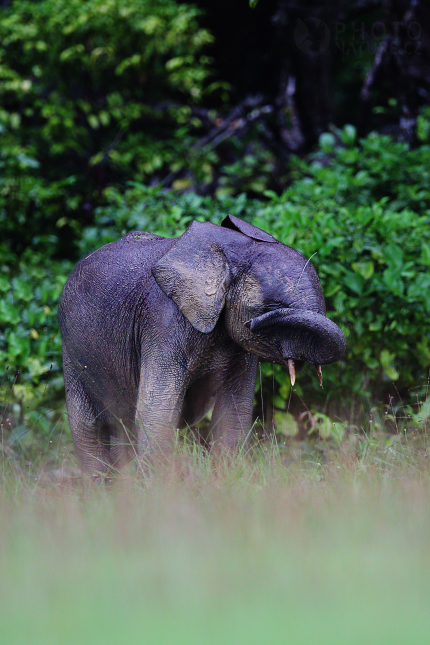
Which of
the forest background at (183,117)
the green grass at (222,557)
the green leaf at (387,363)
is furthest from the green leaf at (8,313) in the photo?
the green leaf at (387,363)

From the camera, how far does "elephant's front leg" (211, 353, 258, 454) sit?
354 centimetres

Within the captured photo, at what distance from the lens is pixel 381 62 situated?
820 cm

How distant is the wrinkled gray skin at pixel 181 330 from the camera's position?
3107 millimetres

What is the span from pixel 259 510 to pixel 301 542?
34cm


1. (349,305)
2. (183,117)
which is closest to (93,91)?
(183,117)

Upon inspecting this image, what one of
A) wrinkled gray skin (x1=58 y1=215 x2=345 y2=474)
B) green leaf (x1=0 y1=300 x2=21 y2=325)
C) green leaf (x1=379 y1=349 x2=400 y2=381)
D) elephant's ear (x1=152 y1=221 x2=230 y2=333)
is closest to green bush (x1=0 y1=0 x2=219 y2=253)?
green leaf (x1=0 y1=300 x2=21 y2=325)

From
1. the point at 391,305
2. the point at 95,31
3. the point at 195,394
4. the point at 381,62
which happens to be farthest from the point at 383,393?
the point at 95,31

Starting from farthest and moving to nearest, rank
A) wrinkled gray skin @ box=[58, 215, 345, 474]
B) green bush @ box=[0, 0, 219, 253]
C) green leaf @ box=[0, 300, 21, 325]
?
1. green bush @ box=[0, 0, 219, 253]
2. green leaf @ box=[0, 300, 21, 325]
3. wrinkled gray skin @ box=[58, 215, 345, 474]

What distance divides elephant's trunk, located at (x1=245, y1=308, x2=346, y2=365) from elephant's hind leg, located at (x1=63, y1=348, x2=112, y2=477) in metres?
1.24

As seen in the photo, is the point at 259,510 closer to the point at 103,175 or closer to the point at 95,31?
the point at 103,175

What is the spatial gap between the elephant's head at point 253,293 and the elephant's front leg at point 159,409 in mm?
299

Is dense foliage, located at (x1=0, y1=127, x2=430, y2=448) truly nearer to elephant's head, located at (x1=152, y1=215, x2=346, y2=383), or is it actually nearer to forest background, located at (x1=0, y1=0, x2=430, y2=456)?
forest background, located at (x1=0, y1=0, x2=430, y2=456)

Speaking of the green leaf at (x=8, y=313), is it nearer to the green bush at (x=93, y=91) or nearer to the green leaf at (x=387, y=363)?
the green leaf at (x=387, y=363)

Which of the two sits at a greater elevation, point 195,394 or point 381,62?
point 381,62
